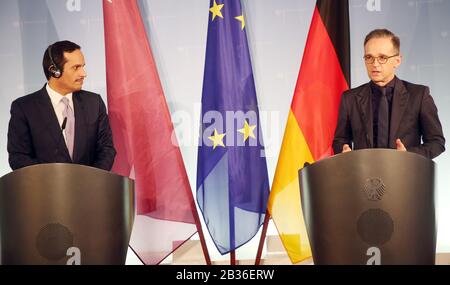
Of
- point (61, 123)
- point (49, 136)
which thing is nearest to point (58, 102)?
point (61, 123)

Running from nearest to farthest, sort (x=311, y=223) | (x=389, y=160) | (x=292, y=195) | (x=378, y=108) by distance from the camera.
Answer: (x=389, y=160)
(x=311, y=223)
(x=378, y=108)
(x=292, y=195)

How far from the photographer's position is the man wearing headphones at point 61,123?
3.68 metres

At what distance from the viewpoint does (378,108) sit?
3613 millimetres

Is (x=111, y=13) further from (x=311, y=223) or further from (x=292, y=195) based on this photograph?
(x=311, y=223)

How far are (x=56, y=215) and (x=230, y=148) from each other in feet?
5.51

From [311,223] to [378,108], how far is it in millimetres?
992

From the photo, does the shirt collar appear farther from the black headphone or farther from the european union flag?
the european union flag

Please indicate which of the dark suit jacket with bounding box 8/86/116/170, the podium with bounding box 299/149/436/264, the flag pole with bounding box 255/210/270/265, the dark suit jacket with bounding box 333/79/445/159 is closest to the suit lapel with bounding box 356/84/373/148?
the dark suit jacket with bounding box 333/79/445/159

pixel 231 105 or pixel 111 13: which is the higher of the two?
pixel 111 13

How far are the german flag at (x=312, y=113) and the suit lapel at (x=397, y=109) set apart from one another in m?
0.70

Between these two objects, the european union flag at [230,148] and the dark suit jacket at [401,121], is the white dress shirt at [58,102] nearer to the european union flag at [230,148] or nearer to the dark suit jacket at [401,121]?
the european union flag at [230,148]

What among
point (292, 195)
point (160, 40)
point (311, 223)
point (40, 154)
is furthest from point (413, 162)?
point (160, 40)

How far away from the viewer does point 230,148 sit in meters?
4.29

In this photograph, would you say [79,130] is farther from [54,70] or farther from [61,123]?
[54,70]
